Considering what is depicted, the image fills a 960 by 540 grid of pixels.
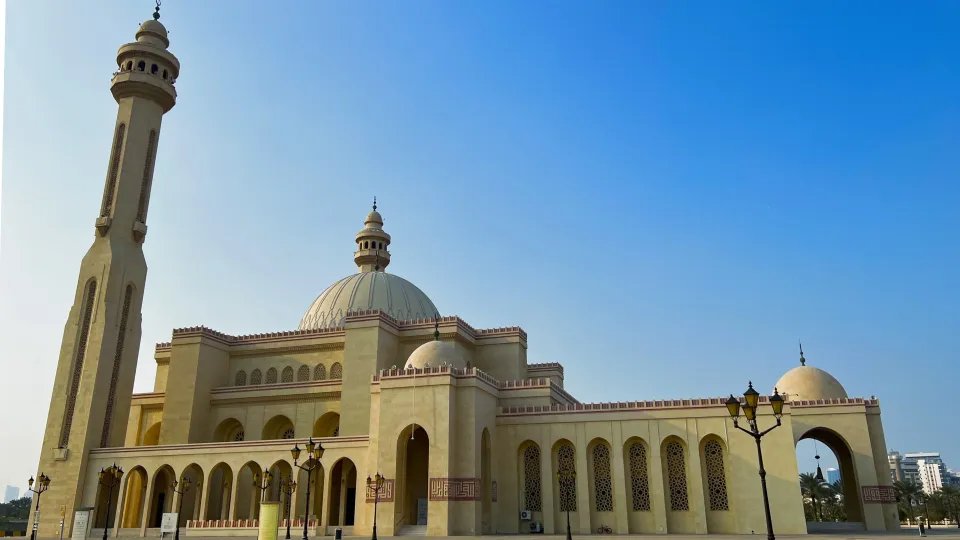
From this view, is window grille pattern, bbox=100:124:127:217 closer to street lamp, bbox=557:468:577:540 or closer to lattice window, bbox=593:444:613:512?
street lamp, bbox=557:468:577:540

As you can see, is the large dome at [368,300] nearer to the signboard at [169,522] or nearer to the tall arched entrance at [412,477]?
the tall arched entrance at [412,477]

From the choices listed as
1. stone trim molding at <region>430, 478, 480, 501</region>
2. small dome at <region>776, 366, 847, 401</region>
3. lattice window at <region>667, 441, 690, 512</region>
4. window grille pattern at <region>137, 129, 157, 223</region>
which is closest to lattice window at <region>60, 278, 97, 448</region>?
window grille pattern at <region>137, 129, 157, 223</region>

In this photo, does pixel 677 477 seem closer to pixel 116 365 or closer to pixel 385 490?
pixel 385 490

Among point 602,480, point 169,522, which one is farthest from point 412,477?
point 169,522

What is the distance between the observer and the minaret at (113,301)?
103 ft

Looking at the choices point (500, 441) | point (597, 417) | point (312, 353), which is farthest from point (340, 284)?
point (597, 417)

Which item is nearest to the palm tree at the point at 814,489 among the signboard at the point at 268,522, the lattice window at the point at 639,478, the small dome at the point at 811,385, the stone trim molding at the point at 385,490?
the small dome at the point at 811,385

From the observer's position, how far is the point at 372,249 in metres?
47.4

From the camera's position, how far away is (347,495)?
32.3m

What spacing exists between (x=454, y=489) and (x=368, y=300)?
1568 centimetres

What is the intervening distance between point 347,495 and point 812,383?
20463 millimetres

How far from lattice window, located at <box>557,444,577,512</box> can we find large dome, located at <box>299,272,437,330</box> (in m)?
13.1

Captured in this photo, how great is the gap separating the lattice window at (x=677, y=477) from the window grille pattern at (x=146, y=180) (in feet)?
85.9

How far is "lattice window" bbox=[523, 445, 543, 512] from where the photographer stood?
29.1 metres
